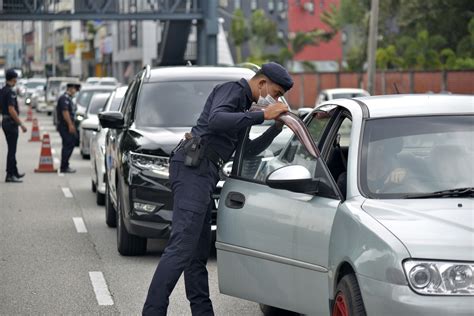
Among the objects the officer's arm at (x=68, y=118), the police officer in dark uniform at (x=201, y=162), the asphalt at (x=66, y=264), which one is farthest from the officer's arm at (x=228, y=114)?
the officer's arm at (x=68, y=118)

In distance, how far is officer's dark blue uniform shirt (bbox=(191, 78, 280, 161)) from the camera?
7.30 m

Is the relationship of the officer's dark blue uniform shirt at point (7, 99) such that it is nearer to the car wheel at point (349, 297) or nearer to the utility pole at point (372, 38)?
Result: the car wheel at point (349, 297)

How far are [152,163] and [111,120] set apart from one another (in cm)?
122

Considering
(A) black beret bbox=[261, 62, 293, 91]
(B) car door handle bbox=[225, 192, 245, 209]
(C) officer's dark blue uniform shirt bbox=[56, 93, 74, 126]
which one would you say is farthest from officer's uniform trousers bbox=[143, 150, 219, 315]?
(C) officer's dark blue uniform shirt bbox=[56, 93, 74, 126]

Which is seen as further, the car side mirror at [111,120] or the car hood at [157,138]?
the car side mirror at [111,120]

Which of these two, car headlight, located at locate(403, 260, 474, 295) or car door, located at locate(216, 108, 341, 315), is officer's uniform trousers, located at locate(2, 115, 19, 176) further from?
car headlight, located at locate(403, 260, 474, 295)

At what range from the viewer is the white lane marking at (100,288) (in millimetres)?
9348

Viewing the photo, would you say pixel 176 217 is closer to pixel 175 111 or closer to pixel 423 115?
pixel 423 115

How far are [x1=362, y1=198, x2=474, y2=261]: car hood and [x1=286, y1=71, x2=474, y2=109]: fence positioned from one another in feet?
93.6

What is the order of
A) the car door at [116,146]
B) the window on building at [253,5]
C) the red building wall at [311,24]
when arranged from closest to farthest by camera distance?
the car door at [116,146]
the red building wall at [311,24]
the window on building at [253,5]

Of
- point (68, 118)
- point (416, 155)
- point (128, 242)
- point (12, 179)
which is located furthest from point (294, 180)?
point (68, 118)

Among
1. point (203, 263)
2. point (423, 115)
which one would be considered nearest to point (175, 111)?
point (203, 263)

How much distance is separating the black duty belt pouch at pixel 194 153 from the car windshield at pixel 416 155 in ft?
3.81

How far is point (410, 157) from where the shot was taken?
667 cm
